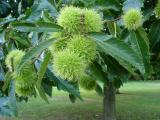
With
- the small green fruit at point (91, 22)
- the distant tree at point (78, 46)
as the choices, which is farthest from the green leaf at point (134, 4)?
the small green fruit at point (91, 22)

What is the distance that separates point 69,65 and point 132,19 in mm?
359

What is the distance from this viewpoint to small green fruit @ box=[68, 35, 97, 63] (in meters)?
0.95

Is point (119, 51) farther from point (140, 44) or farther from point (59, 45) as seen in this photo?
point (140, 44)

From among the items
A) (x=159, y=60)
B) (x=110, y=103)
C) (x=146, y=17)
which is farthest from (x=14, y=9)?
(x=110, y=103)

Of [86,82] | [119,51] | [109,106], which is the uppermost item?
[119,51]

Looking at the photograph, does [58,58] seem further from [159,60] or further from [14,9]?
[14,9]

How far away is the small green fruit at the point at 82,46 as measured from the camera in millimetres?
955

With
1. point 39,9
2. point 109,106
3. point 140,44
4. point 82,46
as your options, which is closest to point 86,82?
point 140,44

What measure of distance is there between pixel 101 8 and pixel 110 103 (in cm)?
807

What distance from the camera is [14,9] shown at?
176 inches

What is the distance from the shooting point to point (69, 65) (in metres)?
0.97

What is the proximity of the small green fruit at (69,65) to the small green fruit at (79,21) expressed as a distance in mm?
69

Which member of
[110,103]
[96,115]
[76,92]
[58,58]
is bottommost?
[96,115]

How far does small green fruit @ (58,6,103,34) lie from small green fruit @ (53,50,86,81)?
0.23 ft
